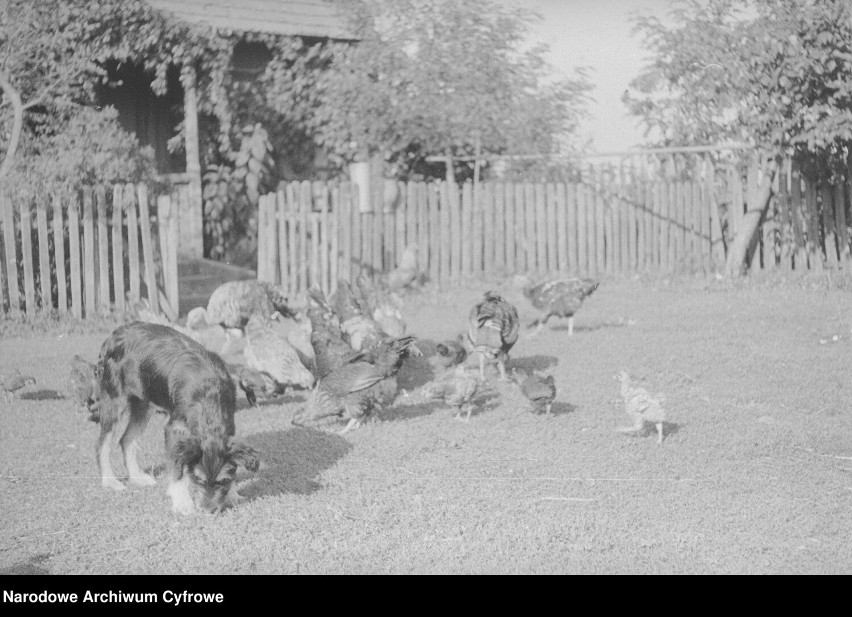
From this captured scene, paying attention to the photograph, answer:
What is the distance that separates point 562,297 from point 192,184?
28.5 feet

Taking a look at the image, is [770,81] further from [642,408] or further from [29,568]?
[29,568]

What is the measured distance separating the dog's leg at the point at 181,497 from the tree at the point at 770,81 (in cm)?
1178

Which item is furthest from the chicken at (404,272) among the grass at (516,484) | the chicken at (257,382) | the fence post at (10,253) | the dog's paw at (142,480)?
the dog's paw at (142,480)

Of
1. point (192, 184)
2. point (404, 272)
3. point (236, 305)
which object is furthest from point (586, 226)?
point (236, 305)

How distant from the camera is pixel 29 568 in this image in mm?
5242

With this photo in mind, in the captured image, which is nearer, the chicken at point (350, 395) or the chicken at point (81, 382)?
the chicken at point (350, 395)

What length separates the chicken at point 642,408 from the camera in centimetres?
735

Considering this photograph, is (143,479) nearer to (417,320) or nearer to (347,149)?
(417,320)

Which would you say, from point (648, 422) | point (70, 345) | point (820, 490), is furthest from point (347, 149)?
point (820, 490)

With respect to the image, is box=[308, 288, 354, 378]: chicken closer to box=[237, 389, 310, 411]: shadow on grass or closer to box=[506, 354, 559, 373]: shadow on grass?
box=[237, 389, 310, 411]: shadow on grass

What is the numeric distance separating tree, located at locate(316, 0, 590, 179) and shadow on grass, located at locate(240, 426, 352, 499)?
11.1 meters

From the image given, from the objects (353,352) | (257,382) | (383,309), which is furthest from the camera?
(383,309)

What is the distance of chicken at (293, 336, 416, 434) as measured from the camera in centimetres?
793

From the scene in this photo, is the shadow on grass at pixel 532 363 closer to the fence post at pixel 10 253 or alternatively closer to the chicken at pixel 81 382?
the chicken at pixel 81 382
